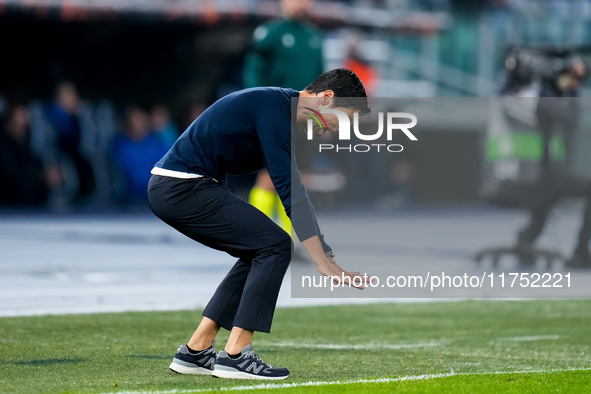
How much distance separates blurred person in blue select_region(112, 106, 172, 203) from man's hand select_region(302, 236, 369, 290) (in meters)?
16.2

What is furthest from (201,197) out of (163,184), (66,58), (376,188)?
(376,188)

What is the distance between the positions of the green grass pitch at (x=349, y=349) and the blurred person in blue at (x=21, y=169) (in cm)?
1175

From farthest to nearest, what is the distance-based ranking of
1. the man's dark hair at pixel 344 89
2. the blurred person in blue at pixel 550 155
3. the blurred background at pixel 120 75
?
the blurred background at pixel 120 75 → the blurred person in blue at pixel 550 155 → the man's dark hair at pixel 344 89

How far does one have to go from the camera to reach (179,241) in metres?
16.0

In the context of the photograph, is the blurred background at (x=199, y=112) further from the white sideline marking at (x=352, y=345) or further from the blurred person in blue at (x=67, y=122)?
the white sideline marking at (x=352, y=345)

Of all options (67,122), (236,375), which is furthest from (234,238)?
(67,122)

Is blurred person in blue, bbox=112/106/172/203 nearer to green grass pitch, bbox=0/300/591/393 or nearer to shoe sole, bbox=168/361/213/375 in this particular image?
green grass pitch, bbox=0/300/591/393

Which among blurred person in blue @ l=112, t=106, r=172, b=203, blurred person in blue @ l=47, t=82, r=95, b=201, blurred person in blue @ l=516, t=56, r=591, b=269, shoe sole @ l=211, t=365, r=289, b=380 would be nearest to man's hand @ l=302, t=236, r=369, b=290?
shoe sole @ l=211, t=365, r=289, b=380

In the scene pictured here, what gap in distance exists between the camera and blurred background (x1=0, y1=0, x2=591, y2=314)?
40.6 feet

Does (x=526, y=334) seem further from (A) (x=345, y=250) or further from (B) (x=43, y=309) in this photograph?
(B) (x=43, y=309)

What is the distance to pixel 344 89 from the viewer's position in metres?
5.72

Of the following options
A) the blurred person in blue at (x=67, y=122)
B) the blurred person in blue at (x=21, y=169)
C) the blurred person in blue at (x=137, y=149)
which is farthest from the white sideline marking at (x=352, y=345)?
the blurred person in blue at (x=137, y=149)

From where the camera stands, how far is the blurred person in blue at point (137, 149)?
21.7 metres

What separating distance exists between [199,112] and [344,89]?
1730 cm
